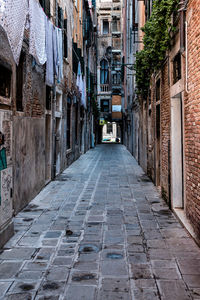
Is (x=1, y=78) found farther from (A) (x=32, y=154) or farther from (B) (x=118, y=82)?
(B) (x=118, y=82)

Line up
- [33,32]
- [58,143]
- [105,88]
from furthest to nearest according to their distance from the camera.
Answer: [105,88]
[58,143]
[33,32]

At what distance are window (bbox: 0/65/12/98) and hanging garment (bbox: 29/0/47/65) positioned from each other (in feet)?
2.45

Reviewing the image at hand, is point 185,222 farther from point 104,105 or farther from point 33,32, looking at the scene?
point 104,105

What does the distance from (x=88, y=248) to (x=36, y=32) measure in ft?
14.2

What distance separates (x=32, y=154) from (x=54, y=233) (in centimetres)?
296

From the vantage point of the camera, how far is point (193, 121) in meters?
5.00

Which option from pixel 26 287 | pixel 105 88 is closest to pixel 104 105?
pixel 105 88

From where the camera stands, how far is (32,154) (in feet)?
25.6

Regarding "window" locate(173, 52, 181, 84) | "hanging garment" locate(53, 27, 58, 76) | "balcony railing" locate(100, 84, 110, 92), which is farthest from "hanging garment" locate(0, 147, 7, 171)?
"balcony railing" locate(100, 84, 110, 92)

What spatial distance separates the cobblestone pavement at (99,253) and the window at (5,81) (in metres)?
2.36

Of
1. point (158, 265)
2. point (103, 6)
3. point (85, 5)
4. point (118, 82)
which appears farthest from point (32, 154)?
point (103, 6)

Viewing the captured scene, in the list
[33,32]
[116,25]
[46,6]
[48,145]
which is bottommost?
[48,145]

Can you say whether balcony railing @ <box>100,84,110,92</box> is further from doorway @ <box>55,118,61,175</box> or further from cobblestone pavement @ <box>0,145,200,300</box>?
cobblestone pavement @ <box>0,145,200,300</box>

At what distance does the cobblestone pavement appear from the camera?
11.0 ft
